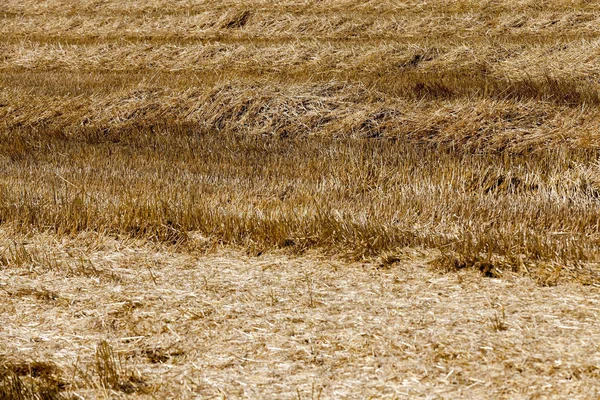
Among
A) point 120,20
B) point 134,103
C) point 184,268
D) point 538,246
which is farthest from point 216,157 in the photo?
point 120,20

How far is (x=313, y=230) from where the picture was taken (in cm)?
496

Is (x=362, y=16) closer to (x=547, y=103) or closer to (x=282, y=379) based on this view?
(x=547, y=103)

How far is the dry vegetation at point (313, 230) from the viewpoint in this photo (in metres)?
3.33

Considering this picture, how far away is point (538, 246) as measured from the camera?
4488mm

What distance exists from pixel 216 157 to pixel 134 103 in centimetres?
238

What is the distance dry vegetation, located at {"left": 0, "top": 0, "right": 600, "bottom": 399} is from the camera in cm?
333

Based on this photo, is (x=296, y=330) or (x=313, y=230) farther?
(x=313, y=230)

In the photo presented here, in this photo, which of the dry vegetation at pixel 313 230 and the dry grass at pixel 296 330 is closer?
the dry grass at pixel 296 330

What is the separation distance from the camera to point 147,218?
533 centimetres

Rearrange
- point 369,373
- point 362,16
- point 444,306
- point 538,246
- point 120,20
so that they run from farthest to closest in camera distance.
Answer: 1. point 120,20
2. point 362,16
3. point 538,246
4. point 444,306
5. point 369,373

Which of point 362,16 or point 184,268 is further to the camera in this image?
point 362,16

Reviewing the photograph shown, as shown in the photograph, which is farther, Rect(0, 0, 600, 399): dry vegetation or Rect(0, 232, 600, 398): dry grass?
Rect(0, 0, 600, 399): dry vegetation

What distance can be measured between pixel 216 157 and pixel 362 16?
9560 mm

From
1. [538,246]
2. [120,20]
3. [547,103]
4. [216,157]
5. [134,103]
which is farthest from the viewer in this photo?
[120,20]
